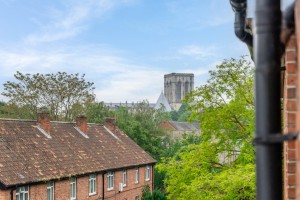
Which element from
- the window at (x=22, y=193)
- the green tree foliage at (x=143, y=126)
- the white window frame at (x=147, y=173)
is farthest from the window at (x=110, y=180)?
the green tree foliage at (x=143, y=126)

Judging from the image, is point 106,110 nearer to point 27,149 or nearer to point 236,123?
point 27,149

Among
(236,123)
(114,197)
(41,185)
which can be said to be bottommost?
(114,197)

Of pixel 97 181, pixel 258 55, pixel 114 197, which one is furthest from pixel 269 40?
pixel 114 197

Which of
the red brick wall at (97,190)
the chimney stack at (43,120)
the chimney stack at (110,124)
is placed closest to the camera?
the red brick wall at (97,190)

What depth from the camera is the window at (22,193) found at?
22.8 metres

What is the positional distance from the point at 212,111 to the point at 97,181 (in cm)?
1211

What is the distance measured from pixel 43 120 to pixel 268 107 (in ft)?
96.9

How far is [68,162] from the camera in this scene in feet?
94.1

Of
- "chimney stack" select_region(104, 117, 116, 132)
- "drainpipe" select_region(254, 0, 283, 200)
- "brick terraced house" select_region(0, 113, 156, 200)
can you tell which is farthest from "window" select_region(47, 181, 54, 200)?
"drainpipe" select_region(254, 0, 283, 200)

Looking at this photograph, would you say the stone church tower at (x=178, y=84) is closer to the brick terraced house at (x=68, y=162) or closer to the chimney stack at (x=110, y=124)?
the chimney stack at (x=110, y=124)

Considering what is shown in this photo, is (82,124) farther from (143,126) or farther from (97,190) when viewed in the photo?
(143,126)

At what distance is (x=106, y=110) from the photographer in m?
54.0

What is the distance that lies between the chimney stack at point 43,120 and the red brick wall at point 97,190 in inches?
184

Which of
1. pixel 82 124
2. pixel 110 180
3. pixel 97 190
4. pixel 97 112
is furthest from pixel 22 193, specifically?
pixel 97 112
